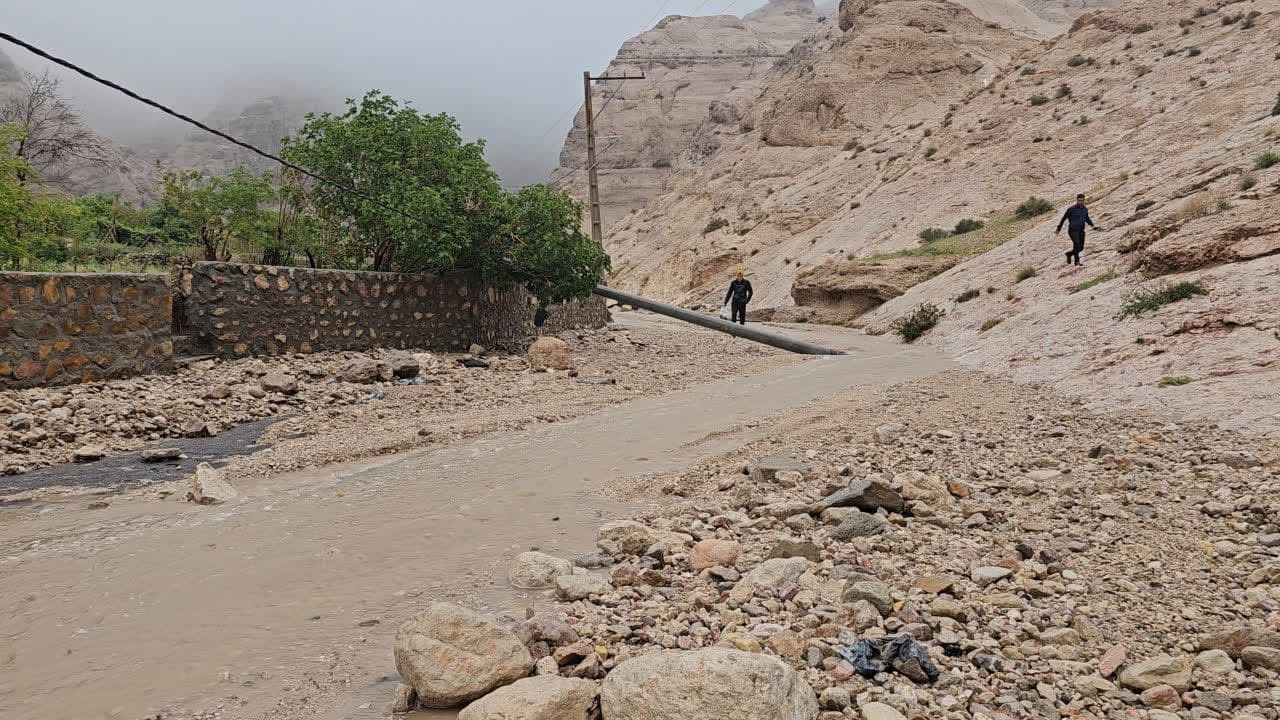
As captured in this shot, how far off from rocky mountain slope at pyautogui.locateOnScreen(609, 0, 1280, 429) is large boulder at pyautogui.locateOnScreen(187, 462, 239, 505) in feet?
27.0

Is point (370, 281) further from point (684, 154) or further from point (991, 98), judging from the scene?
point (684, 154)

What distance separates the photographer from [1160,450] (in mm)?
5555

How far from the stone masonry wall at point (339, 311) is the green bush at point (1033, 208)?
17.6 metres

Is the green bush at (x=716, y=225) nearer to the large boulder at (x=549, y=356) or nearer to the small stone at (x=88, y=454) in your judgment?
the large boulder at (x=549, y=356)

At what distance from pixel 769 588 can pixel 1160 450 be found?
357cm

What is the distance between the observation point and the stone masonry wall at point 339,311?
12367mm

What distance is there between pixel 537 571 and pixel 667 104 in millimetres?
106171

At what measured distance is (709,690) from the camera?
100 inches

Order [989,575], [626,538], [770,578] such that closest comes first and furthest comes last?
1. [989,575]
2. [770,578]
3. [626,538]

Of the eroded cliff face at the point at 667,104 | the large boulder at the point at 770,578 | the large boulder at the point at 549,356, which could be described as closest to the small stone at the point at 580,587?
the large boulder at the point at 770,578

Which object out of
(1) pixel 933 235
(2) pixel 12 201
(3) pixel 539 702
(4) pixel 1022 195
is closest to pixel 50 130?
(2) pixel 12 201

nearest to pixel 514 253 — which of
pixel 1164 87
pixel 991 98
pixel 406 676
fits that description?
pixel 406 676

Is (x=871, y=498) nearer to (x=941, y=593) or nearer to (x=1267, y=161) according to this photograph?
(x=941, y=593)

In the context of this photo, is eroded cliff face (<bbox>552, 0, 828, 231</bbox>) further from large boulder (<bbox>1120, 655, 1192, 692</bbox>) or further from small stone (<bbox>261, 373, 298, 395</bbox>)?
large boulder (<bbox>1120, 655, 1192, 692</bbox>)
